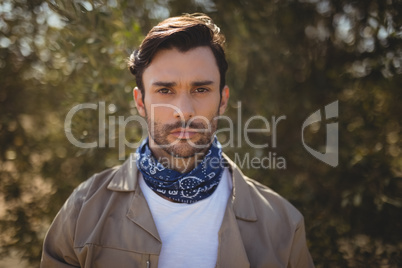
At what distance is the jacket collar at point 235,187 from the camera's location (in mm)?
1835

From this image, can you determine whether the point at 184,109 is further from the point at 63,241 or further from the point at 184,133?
the point at 63,241

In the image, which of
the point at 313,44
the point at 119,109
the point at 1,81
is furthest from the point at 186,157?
the point at 1,81

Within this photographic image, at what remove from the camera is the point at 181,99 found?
1.79 m

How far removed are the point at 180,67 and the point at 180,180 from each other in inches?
23.5

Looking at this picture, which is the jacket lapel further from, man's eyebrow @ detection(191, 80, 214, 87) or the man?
man's eyebrow @ detection(191, 80, 214, 87)

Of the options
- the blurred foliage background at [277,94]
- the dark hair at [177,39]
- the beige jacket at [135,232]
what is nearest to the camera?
the beige jacket at [135,232]

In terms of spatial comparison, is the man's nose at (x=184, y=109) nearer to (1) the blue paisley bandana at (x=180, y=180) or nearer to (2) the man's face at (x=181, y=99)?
(2) the man's face at (x=181, y=99)

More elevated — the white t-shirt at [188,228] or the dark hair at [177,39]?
the dark hair at [177,39]

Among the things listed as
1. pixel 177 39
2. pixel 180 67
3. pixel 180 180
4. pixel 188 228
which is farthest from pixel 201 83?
pixel 188 228

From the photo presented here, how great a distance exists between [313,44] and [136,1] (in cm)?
142

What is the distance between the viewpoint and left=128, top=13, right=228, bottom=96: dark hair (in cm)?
181

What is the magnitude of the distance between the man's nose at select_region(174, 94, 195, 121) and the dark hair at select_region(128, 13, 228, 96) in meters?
0.26

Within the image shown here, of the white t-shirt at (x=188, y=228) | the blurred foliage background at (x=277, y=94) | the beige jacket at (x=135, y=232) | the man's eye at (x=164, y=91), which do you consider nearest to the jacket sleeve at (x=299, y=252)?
the beige jacket at (x=135, y=232)

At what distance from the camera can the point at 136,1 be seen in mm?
2682
